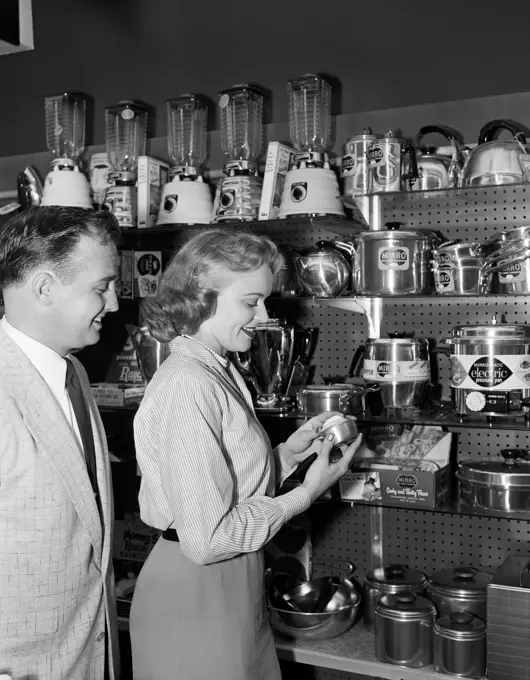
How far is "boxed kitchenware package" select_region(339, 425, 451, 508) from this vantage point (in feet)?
8.70

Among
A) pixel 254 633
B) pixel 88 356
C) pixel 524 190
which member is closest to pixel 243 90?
pixel 524 190

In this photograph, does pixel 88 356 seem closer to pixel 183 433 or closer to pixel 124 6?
pixel 124 6

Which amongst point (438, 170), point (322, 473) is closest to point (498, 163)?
point (438, 170)

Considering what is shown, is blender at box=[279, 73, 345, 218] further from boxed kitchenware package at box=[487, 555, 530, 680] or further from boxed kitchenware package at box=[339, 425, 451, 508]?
boxed kitchenware package at box=[487, 555, 530, 680]

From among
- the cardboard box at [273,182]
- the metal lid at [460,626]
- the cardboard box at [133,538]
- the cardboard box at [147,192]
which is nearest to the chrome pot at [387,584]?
the metal lid at [460,626]

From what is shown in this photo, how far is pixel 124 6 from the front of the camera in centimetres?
361

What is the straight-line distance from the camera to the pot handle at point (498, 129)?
2613 mm

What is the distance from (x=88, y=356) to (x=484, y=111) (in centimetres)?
200

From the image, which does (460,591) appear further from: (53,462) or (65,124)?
(65,124)

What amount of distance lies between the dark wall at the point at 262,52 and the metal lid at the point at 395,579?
173 cm

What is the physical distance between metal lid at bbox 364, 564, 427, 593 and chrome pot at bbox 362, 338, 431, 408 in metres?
0.62

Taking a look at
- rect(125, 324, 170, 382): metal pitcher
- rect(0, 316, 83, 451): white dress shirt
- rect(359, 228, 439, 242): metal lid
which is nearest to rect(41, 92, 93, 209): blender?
rect(125, 324, 170, 382): metal pitcher

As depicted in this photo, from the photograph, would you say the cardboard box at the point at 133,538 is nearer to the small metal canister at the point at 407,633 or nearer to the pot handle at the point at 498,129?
the small metal canister at the point at 407,633

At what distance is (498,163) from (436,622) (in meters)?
1.48
